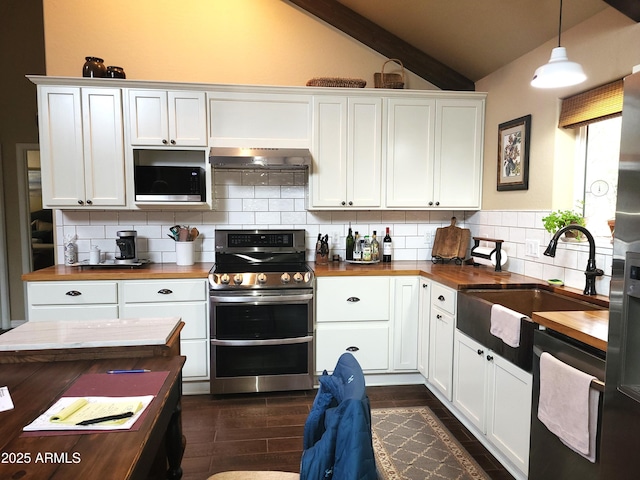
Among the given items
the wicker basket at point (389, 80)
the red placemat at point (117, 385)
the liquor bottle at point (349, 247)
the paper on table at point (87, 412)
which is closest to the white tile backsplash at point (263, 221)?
the liquor bottle at point (349, 247)

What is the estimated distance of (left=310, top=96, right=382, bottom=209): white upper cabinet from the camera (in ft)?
10.7

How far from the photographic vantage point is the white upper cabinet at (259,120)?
3.16m

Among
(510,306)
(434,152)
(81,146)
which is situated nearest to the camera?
(510,306)

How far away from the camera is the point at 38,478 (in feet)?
→ 2.68

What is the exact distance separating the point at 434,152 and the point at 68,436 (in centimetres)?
313

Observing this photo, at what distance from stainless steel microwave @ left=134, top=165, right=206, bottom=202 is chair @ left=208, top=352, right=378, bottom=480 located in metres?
2.39

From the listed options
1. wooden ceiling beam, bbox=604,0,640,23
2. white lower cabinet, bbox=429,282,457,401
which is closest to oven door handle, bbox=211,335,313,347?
white lower cabinet, bbox=429,282,457,401

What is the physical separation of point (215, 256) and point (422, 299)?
5.73 feet

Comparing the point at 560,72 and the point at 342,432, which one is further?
the point at 560,72

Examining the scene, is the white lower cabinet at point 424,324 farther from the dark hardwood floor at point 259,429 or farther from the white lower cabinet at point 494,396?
the white lower cabinet at point 494,396

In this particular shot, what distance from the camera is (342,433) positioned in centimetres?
83

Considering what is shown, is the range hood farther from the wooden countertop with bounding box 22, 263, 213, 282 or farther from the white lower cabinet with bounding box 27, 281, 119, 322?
the white lower cabinet with bounding box 27, 281, 119, 322

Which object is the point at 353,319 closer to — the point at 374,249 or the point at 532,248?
the point at 374,249

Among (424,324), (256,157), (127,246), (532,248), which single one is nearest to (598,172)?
(532,248)
